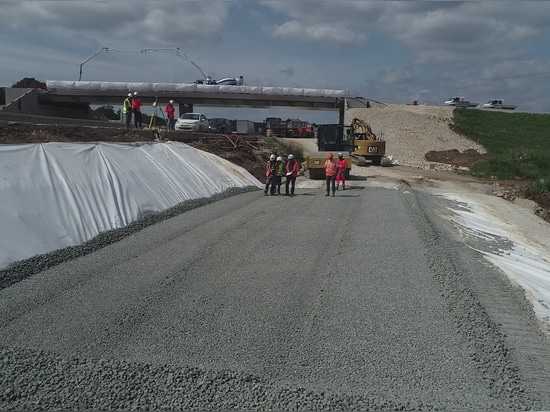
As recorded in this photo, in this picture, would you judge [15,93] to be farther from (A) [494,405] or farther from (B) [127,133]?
(A) [494,405]

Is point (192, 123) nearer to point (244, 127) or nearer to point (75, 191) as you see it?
point (244, 127)

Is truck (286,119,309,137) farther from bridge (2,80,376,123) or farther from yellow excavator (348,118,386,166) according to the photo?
yellow excavator (348,118,386,166)

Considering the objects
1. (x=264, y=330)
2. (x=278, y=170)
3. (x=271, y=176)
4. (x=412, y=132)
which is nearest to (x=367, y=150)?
(x=278, y=170)

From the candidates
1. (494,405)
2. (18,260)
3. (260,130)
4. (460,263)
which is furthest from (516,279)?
(260,130)

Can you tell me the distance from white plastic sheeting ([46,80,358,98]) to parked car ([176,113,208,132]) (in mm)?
14632

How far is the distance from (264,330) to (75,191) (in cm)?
681

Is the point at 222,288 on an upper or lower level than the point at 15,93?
lower

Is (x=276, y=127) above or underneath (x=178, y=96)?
underneath

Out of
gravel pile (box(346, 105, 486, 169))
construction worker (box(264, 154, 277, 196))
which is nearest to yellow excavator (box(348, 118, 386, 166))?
gravel pile (box(346, 105, 486, 169))

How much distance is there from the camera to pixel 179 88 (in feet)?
165

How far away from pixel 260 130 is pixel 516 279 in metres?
51.9

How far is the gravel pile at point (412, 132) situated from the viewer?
4622cm

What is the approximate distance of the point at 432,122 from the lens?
5531 centimetres

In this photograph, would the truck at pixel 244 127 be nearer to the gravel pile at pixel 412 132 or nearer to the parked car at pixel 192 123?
the gravel pile at pixel 412 132
